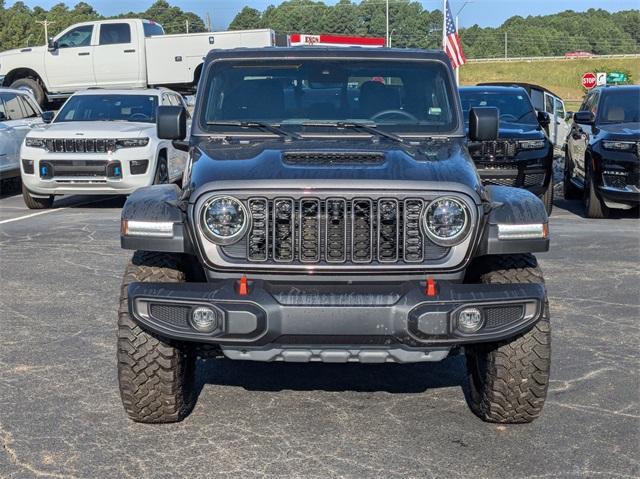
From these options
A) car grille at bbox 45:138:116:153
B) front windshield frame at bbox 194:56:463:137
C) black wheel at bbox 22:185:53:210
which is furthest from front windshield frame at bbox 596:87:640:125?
front windshield frame at bbox 194:56:463:137

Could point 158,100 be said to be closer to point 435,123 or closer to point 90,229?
point 90,229

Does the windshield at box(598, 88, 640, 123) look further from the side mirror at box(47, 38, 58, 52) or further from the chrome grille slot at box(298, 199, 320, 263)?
the side mirror at box(47, 38, 58, 52)

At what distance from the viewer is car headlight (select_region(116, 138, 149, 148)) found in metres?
13.1

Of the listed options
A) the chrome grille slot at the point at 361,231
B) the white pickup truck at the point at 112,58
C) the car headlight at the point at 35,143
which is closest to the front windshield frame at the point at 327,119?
the chrome grille slot at the point at 361,231

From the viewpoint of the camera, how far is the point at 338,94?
5.80 meters

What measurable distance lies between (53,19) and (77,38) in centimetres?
8220

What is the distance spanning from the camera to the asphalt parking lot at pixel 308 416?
4395 mm

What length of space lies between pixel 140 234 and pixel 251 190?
1.99ft

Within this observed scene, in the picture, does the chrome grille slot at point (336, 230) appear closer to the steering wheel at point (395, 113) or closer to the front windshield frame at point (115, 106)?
the steering wheel at point (395, 113)

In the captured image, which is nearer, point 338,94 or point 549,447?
point 549,447

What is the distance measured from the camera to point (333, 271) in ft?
14.9

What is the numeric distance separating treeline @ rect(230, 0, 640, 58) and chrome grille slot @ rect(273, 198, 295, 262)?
244 feet

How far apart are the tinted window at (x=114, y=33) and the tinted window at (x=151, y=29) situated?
0.42 meters

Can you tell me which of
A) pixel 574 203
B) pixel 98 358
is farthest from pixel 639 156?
pixel 98 358
